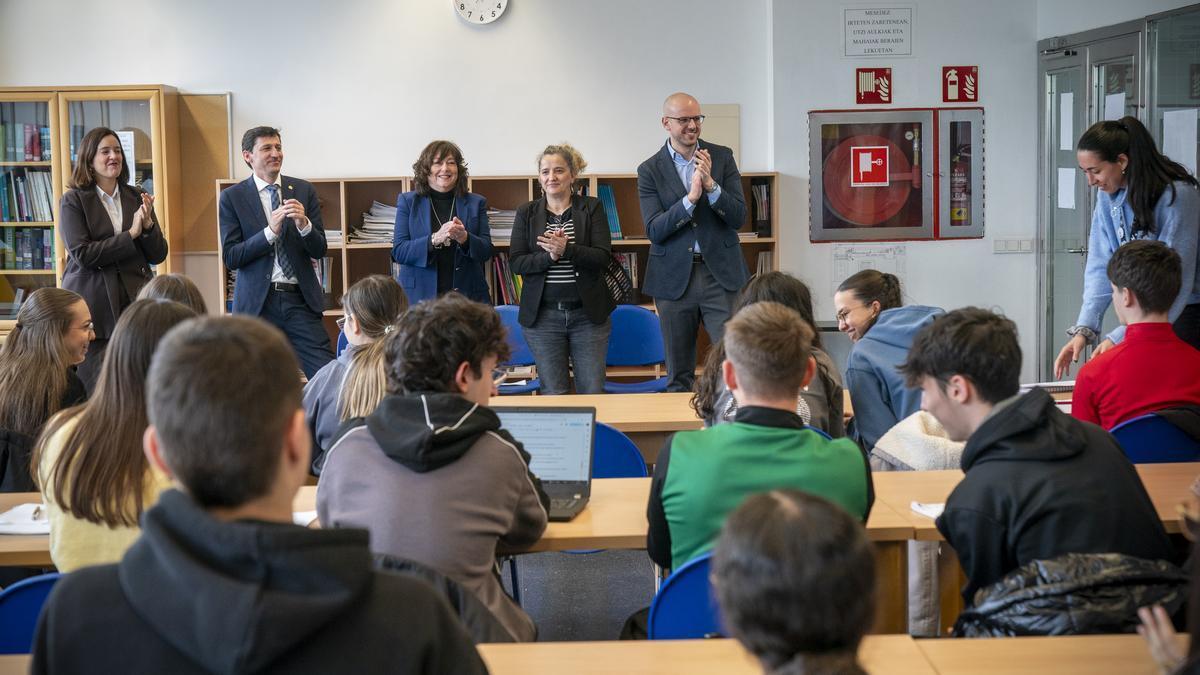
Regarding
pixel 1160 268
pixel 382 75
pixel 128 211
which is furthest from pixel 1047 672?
pixel 382 75

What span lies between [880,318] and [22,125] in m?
5.51

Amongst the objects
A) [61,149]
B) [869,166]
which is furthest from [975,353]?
[61,149]

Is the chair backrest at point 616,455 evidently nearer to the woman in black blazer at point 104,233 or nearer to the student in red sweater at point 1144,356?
the student in red sweater at point 1144,356

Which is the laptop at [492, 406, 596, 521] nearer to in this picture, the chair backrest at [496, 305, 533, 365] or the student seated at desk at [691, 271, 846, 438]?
the student seated at desk at [691, 271, 846, 438]

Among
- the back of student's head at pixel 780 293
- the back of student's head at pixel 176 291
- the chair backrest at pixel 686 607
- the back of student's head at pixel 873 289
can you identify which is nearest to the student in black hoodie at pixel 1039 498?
the chair backrest at pixel 686 607

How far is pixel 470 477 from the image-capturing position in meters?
2.19

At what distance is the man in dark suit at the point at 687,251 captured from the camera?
5.61 meters

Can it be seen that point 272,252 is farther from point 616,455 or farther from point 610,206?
point 616,455

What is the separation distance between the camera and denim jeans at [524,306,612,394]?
18.2 feet

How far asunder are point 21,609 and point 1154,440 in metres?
2.79

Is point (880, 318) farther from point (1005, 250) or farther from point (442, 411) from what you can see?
point (1005, 250)

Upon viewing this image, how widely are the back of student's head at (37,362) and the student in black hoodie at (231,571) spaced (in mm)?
2261

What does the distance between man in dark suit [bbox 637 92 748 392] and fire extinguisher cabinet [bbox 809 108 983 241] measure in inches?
60.5

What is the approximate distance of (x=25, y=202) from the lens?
23.1ft
